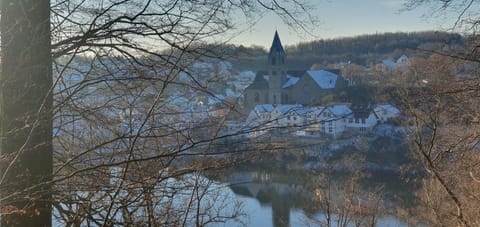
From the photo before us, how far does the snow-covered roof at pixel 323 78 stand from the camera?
40.6 meters

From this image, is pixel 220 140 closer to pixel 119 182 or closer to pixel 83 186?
pixel 119 182

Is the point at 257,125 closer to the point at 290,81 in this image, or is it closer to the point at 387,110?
the point at 387,110

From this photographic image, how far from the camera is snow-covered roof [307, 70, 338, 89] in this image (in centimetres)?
4059

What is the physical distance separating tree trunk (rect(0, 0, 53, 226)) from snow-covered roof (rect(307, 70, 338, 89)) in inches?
1520

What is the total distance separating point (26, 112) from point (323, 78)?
4144 centimetres

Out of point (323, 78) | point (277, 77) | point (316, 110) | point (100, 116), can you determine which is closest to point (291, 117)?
point (316, 110)

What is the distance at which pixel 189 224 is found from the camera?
3551 mm

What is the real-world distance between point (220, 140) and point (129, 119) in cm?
46

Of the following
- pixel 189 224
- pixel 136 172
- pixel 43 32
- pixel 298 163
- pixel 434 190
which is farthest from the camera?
pixel 298 163

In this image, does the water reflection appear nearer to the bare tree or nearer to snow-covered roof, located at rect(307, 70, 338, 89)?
the bare tree

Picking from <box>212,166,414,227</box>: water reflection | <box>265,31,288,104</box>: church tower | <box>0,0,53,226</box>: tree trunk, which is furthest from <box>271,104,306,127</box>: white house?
<box>265,31,288,104</box>: church tower

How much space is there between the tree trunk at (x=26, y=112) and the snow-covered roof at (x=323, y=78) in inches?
1520

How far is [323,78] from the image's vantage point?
42281mm

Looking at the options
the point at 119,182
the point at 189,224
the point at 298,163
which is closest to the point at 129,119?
the point at 119,182
